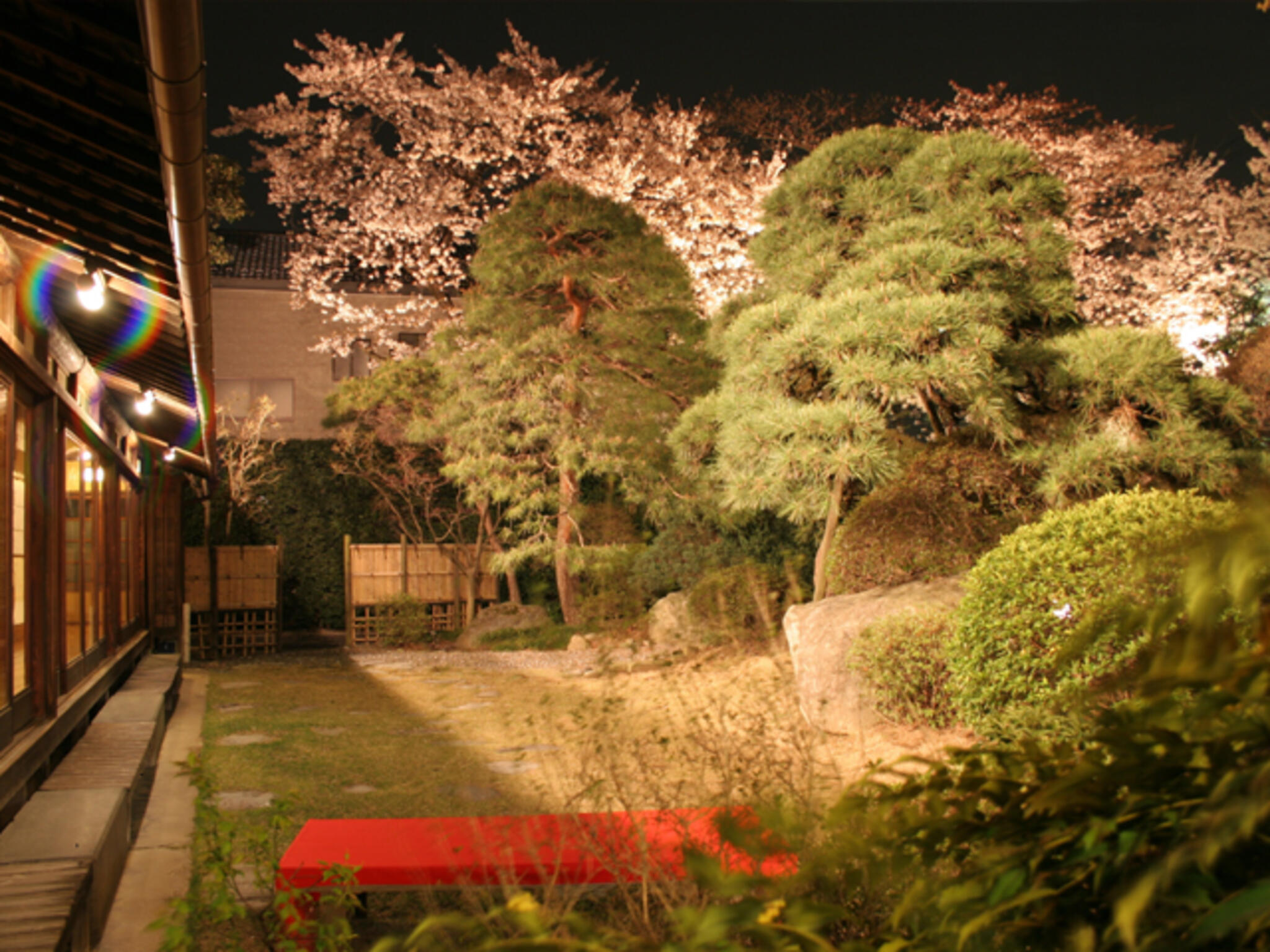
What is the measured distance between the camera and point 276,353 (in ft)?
63.9

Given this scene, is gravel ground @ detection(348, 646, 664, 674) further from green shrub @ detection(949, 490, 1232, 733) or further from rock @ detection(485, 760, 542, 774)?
green shrub @ detection(949, 490, 1232, 733)

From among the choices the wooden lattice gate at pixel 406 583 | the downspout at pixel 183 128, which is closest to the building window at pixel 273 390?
the wooden lattice gate at pixel 406 583

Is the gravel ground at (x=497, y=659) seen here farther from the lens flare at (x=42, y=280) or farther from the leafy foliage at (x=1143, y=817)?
the leafy foliage at (x=1143, y=817)

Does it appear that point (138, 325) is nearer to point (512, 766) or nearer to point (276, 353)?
point (512, 766)

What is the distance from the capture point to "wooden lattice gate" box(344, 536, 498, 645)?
13.4m

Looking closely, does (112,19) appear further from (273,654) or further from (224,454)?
(224,454)

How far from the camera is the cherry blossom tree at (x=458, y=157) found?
15500 mm

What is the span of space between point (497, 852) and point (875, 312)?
4.49 metres

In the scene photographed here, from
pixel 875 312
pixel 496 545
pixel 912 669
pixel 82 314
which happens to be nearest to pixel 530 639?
pixel 496 545

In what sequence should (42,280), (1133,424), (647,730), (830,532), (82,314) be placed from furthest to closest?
(830,532) → (1133,424) → (647,730) → (82,314) → (42,280)

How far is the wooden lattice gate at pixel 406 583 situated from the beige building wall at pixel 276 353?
661 centimetres

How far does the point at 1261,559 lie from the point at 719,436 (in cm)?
661

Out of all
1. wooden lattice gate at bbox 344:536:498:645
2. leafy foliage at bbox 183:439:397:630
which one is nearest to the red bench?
wooden lattice gate at bbox 344:536:498:645

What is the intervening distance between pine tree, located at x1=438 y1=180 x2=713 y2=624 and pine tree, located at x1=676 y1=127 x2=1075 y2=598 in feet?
9.94
